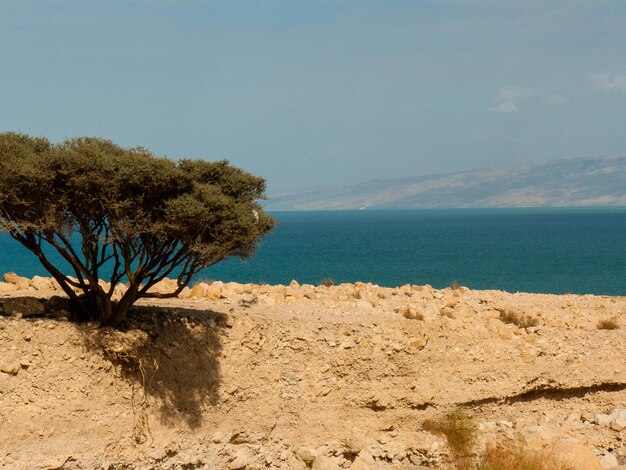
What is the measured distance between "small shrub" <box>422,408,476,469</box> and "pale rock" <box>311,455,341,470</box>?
2640 mm

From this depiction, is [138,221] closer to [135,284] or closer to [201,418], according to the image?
[135,284]

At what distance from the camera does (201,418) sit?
16.7 meters

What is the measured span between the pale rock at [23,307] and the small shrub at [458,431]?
933 centimetres

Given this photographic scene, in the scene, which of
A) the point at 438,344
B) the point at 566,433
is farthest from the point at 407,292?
the point at 566,433

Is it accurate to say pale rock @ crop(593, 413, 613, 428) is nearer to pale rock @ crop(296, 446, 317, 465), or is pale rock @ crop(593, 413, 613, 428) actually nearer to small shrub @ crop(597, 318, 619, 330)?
small shrub @ crop(597, 318, 619, 330)

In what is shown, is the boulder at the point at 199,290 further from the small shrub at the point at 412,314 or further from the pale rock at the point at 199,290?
the small shrub at the point at 412,314

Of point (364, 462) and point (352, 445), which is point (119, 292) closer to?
point (352, 445)

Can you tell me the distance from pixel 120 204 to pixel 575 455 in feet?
35.5

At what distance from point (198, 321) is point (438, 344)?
6.01 metres

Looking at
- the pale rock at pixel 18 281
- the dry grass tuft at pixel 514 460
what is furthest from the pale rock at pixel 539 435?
the pale rock at pixel 18 281

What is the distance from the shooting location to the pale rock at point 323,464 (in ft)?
55.9

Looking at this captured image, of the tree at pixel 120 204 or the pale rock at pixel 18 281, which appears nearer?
the tree at pixel 120 204

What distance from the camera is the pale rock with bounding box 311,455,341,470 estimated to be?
17031 millimetres

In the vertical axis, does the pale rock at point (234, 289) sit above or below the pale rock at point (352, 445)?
above
